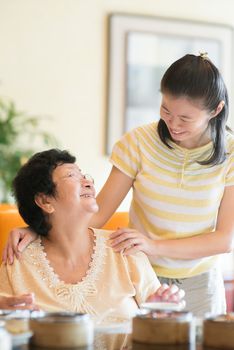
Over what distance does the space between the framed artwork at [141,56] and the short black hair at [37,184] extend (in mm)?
2852

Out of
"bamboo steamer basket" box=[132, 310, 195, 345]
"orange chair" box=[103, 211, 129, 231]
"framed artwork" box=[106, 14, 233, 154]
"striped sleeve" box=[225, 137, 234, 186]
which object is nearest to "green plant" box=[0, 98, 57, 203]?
"framed artwork" box=[106, 14, 233, 154]

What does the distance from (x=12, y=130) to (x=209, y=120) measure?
246 centimetres

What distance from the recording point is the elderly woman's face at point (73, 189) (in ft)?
8.91

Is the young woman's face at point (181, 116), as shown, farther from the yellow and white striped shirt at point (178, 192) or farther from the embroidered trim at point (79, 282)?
the embroidered trim at point (79, 282)

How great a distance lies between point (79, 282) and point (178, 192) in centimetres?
48

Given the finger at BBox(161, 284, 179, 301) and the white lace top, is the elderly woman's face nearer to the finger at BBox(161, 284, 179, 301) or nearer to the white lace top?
the white lace top

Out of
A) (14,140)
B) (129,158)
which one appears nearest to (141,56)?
(14,140)

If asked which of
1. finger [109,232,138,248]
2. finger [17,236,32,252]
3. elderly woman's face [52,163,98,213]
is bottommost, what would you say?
finger [17,236,32,252]

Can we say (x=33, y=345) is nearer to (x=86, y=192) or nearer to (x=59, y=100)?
(x=86, y=192)

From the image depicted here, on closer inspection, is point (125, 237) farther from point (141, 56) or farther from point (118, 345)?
point (141, 56)

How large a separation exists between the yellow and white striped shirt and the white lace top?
0.14 m

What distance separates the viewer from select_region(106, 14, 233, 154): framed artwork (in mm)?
5711

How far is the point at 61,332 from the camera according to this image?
6.13 feet

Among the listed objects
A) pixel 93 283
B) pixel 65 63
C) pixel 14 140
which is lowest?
pixel 93 283
